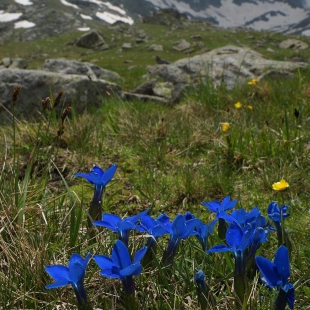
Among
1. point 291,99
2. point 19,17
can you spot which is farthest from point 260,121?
point 19,17

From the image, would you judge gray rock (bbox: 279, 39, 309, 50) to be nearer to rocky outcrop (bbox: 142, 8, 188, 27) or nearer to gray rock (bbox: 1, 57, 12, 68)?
gray rock (bbox: 1, 57, 12, 68)

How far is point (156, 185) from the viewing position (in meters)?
2.93

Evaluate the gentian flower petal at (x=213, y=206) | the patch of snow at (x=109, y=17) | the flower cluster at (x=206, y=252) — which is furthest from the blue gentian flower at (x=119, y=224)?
the patch of snow at (x=109, y=17)

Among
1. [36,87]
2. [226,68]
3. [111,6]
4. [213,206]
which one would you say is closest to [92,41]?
[226,68]

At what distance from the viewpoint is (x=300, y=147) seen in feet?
10.5

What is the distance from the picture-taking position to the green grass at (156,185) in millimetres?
1466

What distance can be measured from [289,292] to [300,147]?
2.34 meters

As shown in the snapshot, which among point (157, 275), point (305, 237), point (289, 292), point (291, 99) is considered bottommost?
point (291, 99)

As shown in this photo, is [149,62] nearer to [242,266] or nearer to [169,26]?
[242,266]

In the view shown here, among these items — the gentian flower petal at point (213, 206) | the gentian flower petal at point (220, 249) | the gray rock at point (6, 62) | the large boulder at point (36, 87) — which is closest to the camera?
the gentian flower petal at point (220, 249)

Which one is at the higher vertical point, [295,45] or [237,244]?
[237,244]

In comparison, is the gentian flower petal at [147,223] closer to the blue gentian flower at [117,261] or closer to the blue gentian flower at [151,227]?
the blue gentian flower at [151,227]

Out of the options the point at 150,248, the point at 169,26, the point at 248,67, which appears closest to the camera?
the point at 150,248

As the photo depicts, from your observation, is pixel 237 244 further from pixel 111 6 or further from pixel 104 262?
pixel 111 6
